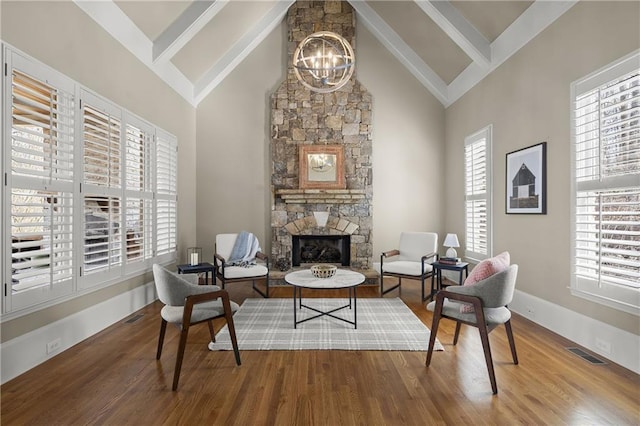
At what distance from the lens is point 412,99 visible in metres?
6.57

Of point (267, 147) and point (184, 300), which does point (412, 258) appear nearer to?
point (267, 147)

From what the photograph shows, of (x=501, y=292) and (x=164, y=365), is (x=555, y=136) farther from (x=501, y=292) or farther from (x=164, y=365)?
(x=164, y=365)

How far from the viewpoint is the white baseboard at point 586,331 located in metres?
2.66

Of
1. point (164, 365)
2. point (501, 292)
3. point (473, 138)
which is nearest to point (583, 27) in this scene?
point (473, 138)

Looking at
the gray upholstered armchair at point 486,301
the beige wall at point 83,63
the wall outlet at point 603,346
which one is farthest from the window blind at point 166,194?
the wall outlet at point 603,346

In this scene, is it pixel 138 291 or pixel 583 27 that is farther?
pixel 138 291

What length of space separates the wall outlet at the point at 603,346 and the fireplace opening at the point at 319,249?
404 centimetres

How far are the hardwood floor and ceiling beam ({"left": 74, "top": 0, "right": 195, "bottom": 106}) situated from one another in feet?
11.0

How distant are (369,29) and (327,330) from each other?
18.8 feet

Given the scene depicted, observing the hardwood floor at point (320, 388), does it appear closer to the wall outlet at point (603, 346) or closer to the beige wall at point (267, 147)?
the wall outlet at point (603, 346)

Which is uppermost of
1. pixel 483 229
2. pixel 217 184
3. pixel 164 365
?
pixel 217 184

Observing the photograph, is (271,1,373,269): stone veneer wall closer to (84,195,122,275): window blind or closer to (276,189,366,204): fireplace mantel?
(276,189,366,204): fireplace mantel

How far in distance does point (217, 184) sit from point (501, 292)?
533 centimetres

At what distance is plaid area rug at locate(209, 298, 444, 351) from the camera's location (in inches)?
125
